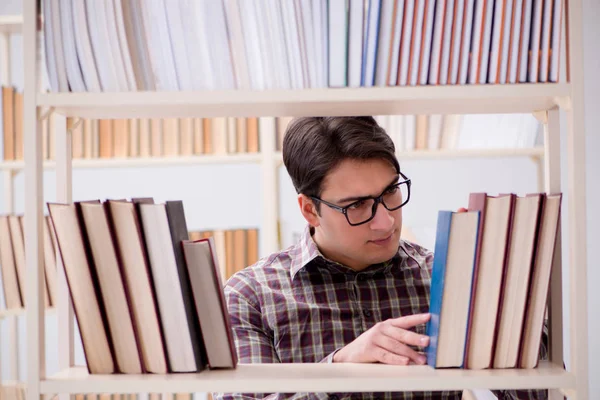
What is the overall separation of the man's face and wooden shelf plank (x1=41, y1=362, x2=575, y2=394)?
0.46 m

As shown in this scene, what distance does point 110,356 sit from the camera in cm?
96

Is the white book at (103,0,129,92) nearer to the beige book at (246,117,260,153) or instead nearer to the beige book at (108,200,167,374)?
the beige book at (108,200,167,374)

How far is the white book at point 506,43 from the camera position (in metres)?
0.92

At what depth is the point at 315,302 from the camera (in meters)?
1.45

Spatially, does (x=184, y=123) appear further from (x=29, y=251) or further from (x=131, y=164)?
(x=29, y=251)

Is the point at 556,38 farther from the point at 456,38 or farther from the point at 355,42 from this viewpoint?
the point at 355,42

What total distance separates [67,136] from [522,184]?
2.28m

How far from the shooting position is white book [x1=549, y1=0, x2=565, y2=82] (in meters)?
0.92

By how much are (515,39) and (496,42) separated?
0.09 feet

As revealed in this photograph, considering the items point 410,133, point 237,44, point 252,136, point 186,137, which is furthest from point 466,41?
point 186,137

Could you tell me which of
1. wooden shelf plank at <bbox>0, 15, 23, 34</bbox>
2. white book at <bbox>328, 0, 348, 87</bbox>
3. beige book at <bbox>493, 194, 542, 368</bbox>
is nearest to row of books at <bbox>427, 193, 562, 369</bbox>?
beige book at <bbox>493, 194, 542, 368</bbox>

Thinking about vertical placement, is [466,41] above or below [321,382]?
above

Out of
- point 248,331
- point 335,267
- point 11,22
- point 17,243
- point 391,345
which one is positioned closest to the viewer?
point 391,345

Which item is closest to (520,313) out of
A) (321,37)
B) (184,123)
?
(321,37)
